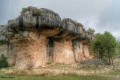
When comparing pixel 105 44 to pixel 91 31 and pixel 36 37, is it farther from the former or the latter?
pixel 36 37

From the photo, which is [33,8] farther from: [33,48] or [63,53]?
[63,53]

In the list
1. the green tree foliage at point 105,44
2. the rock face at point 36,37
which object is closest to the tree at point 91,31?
the green tree foliage at point 105,44

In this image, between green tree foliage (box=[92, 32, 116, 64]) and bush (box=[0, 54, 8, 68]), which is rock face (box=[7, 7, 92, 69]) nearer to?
bush (box=[0, 54, 8, 68])

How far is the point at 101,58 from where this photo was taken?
2554 inches

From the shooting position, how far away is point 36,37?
129 ft

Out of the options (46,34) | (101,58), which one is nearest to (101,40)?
(101,58)

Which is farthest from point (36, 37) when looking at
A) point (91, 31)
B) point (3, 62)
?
point (91, 31)

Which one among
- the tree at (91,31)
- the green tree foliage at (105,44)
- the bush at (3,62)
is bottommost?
the bush at (3,62)

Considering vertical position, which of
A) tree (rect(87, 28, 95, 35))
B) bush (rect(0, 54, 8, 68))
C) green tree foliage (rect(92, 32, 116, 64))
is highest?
tree (rect(87, 28, 95, 35))

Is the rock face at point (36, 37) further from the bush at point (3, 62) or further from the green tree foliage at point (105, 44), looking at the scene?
the green tree foliage at point (105, 44)

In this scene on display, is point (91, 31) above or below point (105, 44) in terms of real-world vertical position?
above

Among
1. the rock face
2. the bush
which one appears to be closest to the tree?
the rock face

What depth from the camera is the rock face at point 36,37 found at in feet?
122

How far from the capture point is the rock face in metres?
37.2
